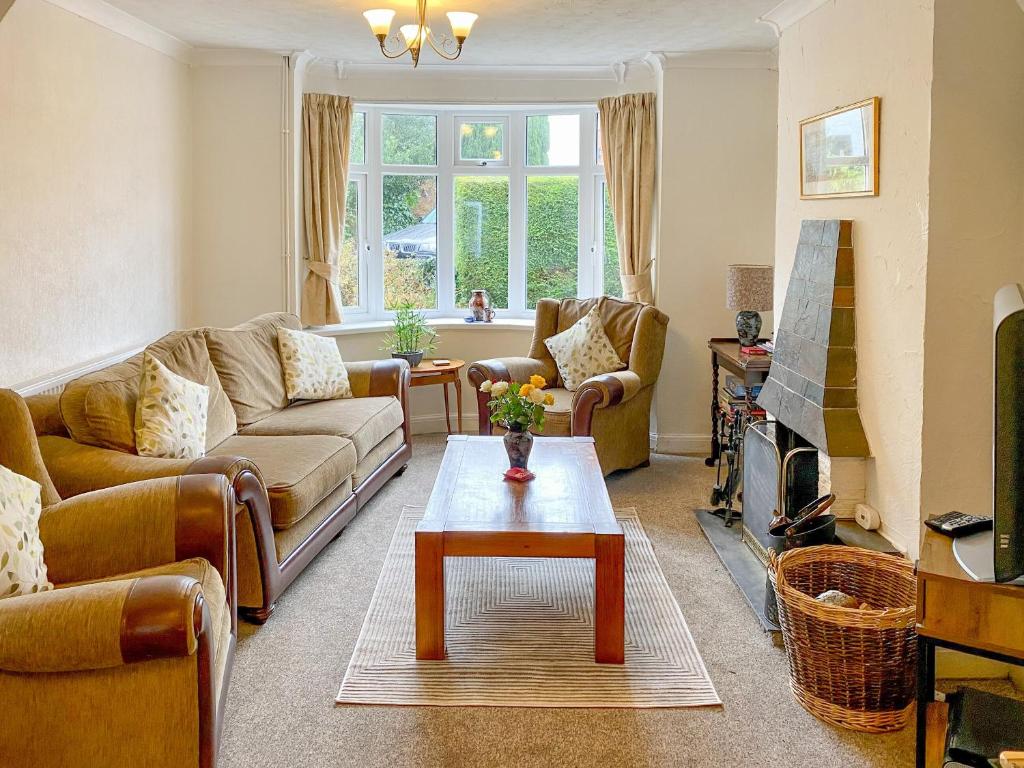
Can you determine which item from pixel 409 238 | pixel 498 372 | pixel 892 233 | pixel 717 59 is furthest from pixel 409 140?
pixel 892 233

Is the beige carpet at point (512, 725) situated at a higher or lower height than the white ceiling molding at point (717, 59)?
lower

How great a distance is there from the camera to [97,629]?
2088 mm

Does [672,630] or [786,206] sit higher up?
[786,206]

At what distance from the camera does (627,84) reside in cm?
636

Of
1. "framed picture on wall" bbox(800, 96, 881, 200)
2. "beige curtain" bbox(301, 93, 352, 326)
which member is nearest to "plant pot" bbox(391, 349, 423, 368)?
"beige curtain" bbox(301, 93, 352, 326)

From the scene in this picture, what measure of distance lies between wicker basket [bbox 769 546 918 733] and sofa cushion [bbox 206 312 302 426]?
9.04 ft

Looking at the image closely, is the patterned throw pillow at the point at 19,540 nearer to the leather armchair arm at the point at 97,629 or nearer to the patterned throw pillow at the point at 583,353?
the leather armchair arm at the point at 97,629

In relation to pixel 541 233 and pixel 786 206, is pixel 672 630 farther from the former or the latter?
pixel 541 233

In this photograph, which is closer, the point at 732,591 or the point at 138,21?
the point at 732,591

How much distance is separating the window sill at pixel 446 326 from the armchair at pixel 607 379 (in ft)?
1.47

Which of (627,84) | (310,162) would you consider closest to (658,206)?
(627,84)

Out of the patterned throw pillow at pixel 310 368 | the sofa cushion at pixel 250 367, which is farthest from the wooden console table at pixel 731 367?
the sofa cushion at pixel 250 367

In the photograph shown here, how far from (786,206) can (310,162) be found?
3.20 meters

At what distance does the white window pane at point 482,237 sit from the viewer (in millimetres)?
6871
